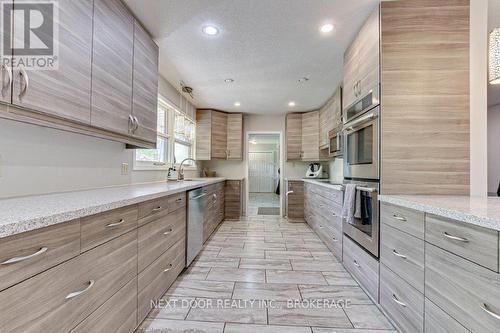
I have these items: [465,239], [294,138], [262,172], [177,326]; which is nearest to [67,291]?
[177,326]

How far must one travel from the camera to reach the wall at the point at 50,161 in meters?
1.27

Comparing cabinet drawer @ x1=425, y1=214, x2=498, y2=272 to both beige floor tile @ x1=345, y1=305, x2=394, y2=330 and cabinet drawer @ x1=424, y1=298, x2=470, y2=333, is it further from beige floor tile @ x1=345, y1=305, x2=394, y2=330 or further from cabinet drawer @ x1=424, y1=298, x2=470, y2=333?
beige floor tile @ x1=345, y1=305, x2=394, y2=330

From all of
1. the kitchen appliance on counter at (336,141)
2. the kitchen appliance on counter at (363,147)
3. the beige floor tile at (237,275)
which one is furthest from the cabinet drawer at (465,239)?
the kitchen appliance on counter at (336,141)

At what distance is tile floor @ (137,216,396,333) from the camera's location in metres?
1.60

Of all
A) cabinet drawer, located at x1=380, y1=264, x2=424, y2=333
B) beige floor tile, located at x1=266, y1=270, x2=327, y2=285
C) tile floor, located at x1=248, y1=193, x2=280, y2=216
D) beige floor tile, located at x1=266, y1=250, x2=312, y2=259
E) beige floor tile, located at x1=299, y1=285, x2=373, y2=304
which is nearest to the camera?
cabinet drawer, located at x1=380, y1=264, x2=424, y2=333

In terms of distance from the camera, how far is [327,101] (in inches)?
176

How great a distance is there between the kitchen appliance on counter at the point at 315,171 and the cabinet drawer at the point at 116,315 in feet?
14.5

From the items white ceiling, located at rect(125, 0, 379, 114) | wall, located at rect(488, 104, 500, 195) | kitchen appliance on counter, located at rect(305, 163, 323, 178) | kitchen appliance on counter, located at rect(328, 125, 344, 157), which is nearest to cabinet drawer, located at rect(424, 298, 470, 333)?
white ceiling, located at rect(125, 0, 379, 114)

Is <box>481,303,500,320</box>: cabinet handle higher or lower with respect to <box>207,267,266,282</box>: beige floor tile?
higher

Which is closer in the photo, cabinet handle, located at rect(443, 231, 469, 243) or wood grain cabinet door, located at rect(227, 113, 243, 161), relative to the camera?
cabinet handle, located at rect(443, 231, 469, 243)

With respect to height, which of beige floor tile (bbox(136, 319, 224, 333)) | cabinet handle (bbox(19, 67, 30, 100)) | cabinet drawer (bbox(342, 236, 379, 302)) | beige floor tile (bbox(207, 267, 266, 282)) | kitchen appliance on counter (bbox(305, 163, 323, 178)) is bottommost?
beige floor tile (bbox(207, 267, 266, 282))

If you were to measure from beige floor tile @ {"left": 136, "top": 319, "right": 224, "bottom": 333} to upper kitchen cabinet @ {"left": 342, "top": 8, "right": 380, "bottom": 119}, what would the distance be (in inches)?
83.0

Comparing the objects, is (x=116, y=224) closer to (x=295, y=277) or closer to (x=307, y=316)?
(x=307, y=316)

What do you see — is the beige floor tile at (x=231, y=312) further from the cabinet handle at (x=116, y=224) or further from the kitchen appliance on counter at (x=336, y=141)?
the kitchen appliance on counter at (x=336, y=141)
